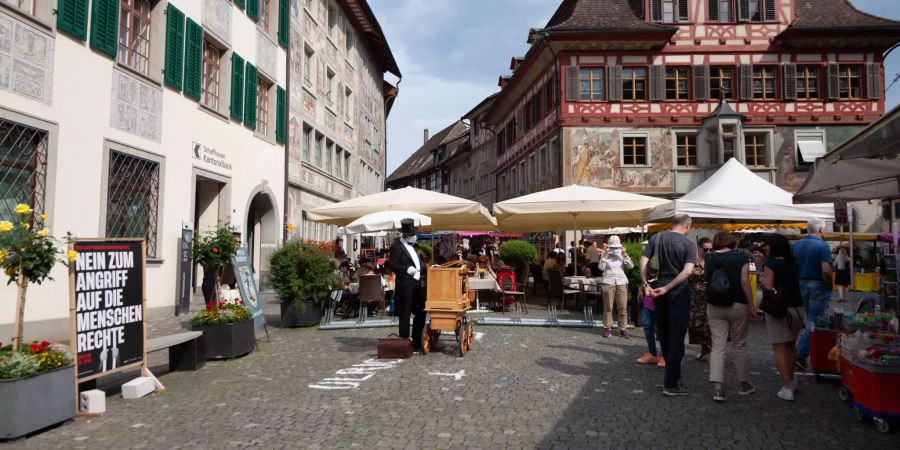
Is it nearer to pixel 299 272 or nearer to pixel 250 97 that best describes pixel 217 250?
pixel 299 272

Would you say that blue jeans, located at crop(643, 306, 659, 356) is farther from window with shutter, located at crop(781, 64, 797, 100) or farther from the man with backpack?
window with shutter, located at crop(781, 64, 797, 100)

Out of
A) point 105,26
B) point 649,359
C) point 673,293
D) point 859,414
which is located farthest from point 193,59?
point 859,414

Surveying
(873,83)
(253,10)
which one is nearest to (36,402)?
(253,10)

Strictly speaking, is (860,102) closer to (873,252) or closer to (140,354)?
(873,252)

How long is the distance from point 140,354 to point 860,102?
91.3 ft

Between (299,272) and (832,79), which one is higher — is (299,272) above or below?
below

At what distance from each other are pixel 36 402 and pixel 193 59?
10.0 meters

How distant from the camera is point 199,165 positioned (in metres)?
13.1

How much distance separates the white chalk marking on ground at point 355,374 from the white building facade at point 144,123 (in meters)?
4.35

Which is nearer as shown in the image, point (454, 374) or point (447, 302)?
point (454, 374)

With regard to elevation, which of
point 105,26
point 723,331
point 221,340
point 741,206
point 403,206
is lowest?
point 221,340

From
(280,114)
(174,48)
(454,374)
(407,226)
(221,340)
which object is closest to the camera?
(454,374)

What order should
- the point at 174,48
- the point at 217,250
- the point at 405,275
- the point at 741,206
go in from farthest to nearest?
the point at 174,48, the point at 741,206, the point at 217,250, the point at 405,275

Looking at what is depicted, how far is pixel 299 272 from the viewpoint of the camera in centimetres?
1033
